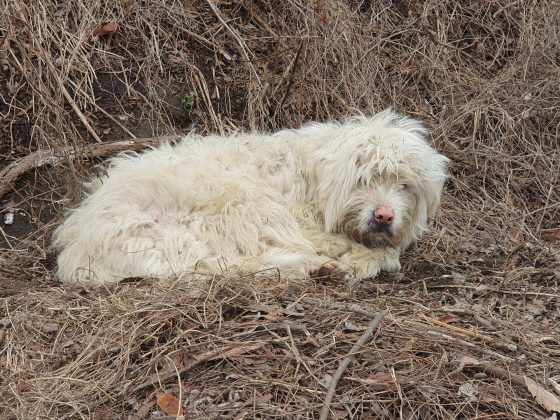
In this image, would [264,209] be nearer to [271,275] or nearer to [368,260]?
[271,275]

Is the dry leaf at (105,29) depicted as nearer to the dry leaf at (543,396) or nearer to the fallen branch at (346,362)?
the fallen branch at (346,362)

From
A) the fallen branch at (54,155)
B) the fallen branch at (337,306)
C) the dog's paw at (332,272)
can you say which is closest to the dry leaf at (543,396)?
the fallen branch at (337,306)

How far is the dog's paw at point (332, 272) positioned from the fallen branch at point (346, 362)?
0.97 meters

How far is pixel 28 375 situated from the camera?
385 cm

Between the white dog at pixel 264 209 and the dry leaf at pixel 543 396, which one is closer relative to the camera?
the dry leaf at pixel 543 396

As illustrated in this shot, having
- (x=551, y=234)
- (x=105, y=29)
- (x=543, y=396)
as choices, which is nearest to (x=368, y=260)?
(x=543, y=396)

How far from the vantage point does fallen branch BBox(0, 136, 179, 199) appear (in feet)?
20.2

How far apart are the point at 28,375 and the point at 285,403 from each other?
1404 millimetres

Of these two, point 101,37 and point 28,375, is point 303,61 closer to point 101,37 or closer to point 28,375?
point 101,37

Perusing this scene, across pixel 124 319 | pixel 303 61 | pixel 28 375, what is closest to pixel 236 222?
pixel 124 319

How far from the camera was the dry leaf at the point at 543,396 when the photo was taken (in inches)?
139

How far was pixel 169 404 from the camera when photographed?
137 inches

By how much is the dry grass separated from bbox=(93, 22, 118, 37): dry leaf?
0.19 feet

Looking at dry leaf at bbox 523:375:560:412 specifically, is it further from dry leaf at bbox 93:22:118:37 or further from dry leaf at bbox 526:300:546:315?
dry leaf at bbox 93:22:118:37
